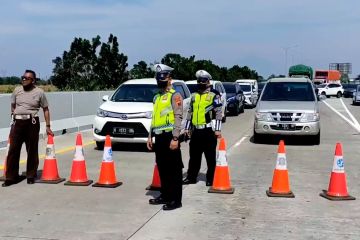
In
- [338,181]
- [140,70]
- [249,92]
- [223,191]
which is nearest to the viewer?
[338,181]

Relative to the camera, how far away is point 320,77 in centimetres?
7875

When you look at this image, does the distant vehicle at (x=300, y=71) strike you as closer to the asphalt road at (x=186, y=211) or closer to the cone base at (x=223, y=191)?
the asphalt road at (x=186, y=211)

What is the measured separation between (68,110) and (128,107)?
532cm

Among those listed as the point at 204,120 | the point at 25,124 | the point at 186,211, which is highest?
the point at 204,120

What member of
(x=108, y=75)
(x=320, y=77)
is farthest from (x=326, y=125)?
(x=320, y=77)

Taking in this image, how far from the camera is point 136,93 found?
13.8 meters

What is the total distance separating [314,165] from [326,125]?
1112 cm

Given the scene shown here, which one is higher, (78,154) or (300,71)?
(300,71)

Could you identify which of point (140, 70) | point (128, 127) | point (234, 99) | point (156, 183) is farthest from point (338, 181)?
point (140, 70)

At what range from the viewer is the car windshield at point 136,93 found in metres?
13.5

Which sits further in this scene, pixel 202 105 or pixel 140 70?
pixel 140 70

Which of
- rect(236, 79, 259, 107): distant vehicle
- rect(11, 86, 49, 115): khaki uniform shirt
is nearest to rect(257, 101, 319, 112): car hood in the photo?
rect(11, 86, 49, 115): khaki uniform shirt

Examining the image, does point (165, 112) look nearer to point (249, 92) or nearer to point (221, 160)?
point (221, 160)

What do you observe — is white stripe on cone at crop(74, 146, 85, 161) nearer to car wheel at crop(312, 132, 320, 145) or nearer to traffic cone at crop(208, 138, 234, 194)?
traffic cone at crop(208, 138, 234, 194)
